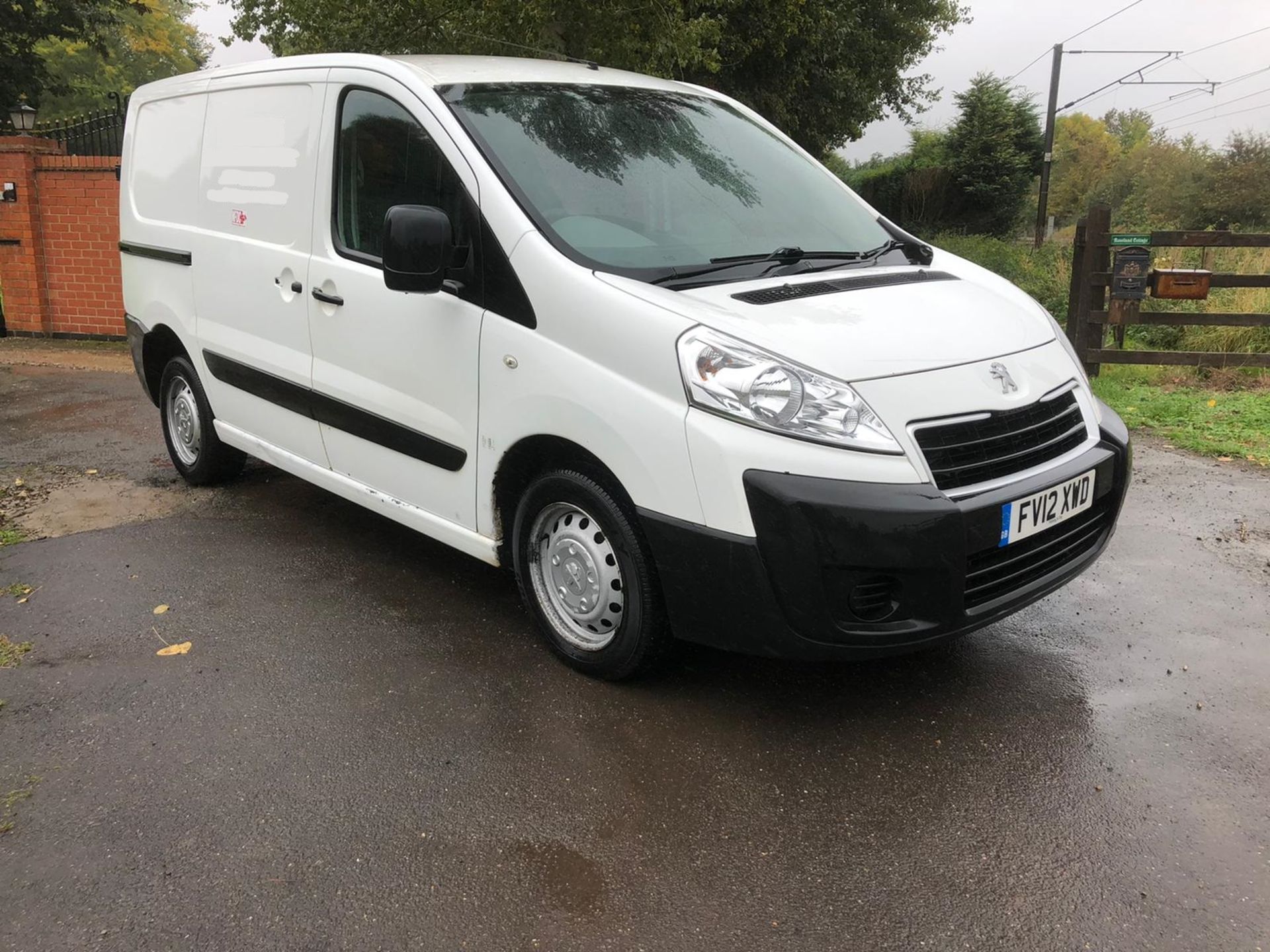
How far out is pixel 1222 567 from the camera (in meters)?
4.49

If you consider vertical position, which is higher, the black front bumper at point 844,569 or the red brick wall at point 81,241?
the red brick wall at point 81,241

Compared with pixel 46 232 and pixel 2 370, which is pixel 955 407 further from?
pixel 46 232

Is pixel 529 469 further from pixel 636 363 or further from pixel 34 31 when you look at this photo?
pixel 34 31

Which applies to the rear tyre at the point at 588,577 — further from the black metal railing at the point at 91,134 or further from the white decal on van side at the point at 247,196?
the black metal railing at the point at 91,134

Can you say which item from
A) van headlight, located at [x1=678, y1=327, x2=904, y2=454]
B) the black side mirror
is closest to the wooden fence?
van headlight, located at [x1=678, y1=327, x2=904, y2=454]

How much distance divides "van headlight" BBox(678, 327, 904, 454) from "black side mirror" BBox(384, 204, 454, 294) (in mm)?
947

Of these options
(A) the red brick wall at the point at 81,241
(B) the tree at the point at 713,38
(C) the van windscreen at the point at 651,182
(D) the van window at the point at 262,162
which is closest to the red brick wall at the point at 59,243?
(A) the red brick wall at the point at 81,241

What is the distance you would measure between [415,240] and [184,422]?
2936 millimetres

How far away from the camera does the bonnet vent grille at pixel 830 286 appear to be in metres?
3.17

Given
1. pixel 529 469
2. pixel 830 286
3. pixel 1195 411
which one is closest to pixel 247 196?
pixel 529 469

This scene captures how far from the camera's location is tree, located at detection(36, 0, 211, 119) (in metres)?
46.0

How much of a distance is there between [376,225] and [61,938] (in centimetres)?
256

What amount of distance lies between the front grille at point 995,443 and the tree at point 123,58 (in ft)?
150

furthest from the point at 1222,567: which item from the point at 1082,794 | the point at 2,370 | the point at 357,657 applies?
the point at 2,370
